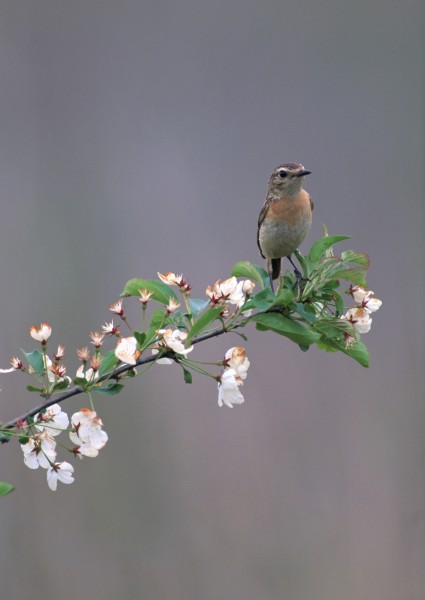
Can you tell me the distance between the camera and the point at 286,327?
1508 millimetres

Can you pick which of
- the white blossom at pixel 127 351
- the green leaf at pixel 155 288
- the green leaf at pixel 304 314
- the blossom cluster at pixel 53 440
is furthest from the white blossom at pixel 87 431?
the green leaf at pixel 304 314

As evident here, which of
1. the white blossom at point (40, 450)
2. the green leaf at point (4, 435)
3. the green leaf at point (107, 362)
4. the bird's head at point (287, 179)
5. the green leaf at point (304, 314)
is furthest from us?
the bird's head at point (287, 179)

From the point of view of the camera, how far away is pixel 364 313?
1654 millimetres

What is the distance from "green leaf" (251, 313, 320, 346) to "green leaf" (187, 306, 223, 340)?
0.29ft

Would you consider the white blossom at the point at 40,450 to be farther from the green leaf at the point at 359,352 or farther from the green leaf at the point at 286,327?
the green leaf at the point at 359,352

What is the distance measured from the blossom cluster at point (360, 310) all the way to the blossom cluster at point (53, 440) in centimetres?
58

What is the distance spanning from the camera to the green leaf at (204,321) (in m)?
1.47

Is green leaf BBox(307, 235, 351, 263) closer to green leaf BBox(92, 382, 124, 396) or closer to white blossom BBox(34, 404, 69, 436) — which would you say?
green leaf BBox(92, 382, 124, 396)

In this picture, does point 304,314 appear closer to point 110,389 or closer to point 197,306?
point 197,306

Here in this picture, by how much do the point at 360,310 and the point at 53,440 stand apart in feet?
2.32

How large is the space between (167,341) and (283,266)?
66.2 inches

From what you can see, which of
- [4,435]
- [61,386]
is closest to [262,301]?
[61,386]

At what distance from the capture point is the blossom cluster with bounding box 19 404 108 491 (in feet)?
4.34

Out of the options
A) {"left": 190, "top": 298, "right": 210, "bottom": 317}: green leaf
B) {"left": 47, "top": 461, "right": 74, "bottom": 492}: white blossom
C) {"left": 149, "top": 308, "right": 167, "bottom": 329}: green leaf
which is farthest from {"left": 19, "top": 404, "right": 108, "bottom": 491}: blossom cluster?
{"left": 190, "top": 298, "right": 210, "bottom": 317}: green leaf
